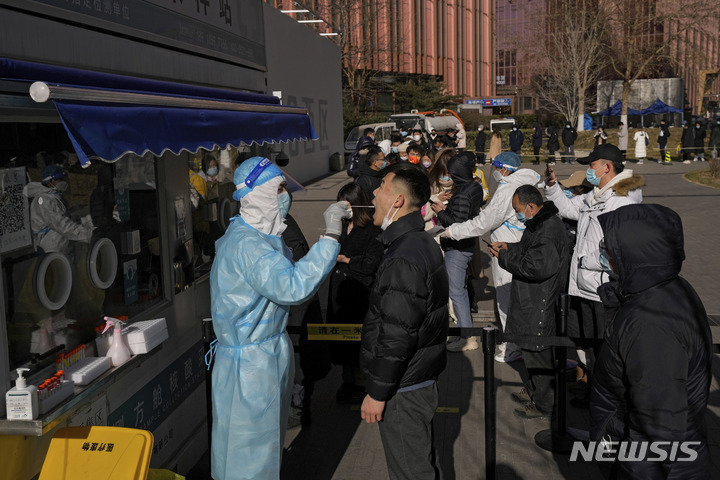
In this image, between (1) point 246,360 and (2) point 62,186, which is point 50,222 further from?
(1) point 246,360

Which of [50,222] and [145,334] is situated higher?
[50,222]

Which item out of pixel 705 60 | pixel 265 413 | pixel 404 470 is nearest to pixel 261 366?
pixel 265 413

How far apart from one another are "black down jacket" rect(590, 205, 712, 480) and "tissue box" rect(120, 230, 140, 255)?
2.79m

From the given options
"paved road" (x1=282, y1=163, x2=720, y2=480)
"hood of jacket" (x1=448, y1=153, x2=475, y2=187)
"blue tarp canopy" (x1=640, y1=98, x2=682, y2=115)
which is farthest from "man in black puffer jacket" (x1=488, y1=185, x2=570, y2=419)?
"blue tarp canopy" (x1=640, y1=98, x2=682, y2=115)

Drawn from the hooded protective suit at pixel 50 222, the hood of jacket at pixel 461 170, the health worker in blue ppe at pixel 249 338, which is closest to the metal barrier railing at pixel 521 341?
the health worker in blue ppe at pixel 249 338

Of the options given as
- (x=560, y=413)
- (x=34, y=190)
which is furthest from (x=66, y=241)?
(x=560, y=413)

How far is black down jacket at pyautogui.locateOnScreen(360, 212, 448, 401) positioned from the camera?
3.42 meters

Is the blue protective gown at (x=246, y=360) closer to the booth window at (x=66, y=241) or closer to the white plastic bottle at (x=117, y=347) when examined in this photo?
the white plastic bottle at (x=117, y=347)

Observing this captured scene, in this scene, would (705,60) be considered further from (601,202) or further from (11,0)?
(11,0)

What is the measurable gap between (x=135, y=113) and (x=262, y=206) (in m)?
0.77

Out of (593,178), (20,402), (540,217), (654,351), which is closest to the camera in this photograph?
(654,351)

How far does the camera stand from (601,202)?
18.2 ft

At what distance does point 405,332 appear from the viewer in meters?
3.41

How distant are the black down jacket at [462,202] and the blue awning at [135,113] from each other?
110 inches
